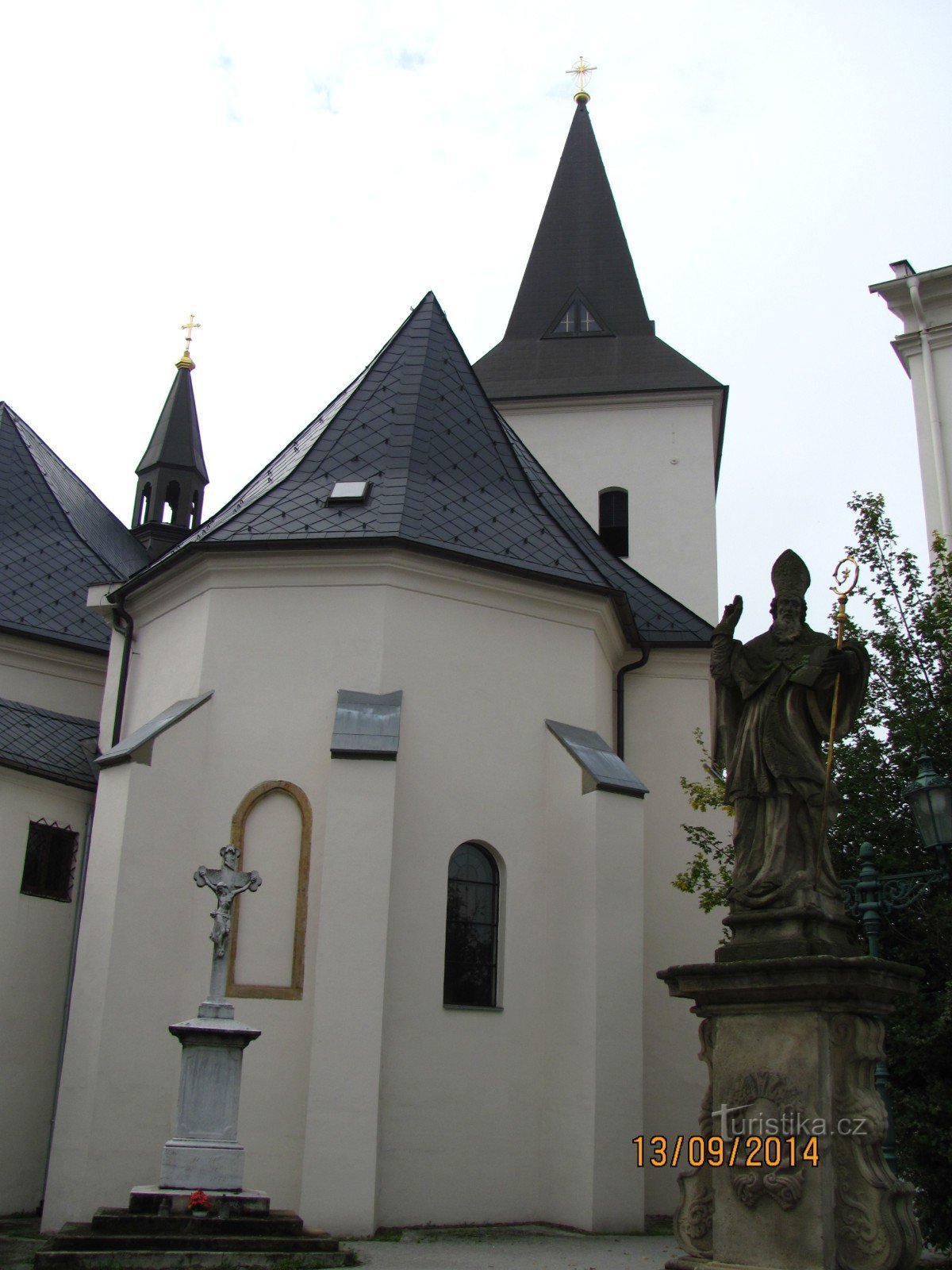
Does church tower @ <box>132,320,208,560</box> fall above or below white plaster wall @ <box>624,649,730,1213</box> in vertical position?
above

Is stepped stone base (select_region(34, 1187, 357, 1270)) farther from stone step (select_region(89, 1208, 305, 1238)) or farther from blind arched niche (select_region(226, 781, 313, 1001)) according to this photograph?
blind arched niche (select_region(226, 781, 313, 1001))

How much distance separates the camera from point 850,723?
8062mm

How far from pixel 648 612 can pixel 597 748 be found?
414cm

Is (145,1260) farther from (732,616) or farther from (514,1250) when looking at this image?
(732,616)

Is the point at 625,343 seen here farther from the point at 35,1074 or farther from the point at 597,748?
the point at 35,1074

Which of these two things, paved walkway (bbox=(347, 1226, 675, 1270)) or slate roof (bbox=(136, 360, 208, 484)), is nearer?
paved walkway (bbox=(347, 1226, 675, 1270))

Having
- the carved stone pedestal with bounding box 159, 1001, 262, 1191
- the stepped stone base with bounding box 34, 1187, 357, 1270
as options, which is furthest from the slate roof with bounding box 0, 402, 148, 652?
the stepped stone base with bounding box 34, 1187, 357, 1270

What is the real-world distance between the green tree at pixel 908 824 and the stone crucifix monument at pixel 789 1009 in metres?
2.38

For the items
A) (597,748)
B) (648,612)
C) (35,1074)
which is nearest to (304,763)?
(597,748)

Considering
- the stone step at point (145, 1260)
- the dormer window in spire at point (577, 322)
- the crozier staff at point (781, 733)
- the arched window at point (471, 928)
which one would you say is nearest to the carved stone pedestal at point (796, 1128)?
the crozier staff at point (781, 733)

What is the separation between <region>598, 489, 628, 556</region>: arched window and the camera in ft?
83.5

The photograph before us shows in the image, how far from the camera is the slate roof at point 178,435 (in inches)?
1136

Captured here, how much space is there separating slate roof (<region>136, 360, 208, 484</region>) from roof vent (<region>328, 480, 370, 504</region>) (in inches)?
536

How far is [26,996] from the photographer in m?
15.2
